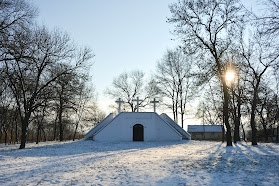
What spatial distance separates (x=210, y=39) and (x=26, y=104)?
15674mm

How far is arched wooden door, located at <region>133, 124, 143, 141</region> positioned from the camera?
88.8 ft

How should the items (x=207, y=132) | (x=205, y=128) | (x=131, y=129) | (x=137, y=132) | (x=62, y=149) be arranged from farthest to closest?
(x=205, y=128)
(x=207, y=132)
(x=137, y=132)
(x=131, y=129)
(x=62, y=149)

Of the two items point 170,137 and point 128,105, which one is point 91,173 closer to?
point 170,137

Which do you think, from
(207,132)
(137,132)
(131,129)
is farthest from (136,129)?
(207,132)

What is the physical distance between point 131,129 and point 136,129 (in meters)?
0.76

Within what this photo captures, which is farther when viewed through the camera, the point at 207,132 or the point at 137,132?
the point at 207,132

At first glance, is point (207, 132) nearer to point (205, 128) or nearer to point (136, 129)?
point (205, 128)

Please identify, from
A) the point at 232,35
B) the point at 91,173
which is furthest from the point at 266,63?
the point at 91,173

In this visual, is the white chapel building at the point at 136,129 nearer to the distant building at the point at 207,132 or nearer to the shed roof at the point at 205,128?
the distant building at the point at 207,132

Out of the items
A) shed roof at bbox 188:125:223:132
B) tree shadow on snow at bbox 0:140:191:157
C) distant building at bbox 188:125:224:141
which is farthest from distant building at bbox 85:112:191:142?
shed roof at bbox 188:125:223:132

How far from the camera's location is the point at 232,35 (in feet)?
53.3

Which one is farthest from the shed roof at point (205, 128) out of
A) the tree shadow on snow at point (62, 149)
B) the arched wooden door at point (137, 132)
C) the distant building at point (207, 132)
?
the tree shadow on snow at point (62, 149)

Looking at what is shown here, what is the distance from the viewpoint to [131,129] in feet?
88.1

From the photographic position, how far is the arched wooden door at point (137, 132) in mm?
27070
